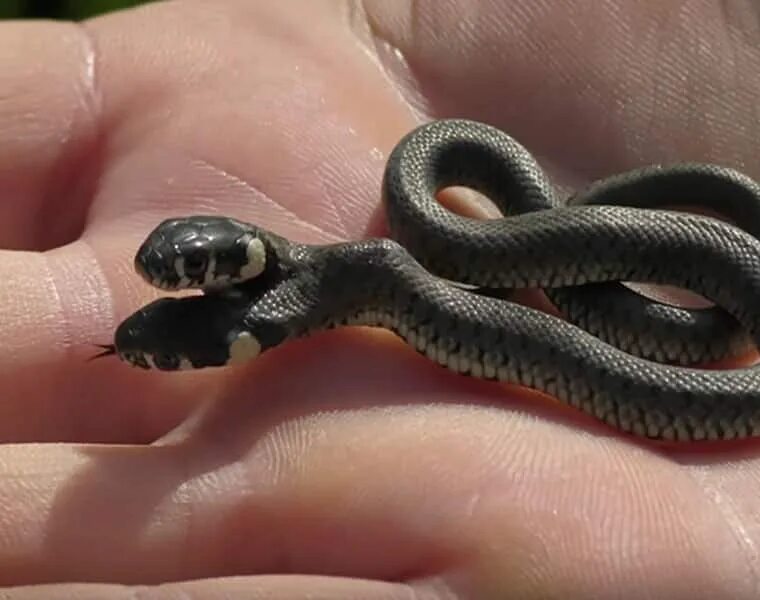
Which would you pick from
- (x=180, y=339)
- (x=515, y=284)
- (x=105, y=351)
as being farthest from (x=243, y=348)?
(x=515, y=284)

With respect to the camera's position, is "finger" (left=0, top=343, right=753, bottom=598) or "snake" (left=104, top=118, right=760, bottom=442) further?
"snake" (left=104, top=118, right=760, bottom=442)

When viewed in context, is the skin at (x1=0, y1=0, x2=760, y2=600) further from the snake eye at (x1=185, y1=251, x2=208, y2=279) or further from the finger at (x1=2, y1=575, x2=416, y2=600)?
the snake eye at (x1=185, y1=251, x2=208, y2=279)

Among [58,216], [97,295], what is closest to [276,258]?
[97,295]

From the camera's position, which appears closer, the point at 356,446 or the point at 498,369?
the point at 356,446

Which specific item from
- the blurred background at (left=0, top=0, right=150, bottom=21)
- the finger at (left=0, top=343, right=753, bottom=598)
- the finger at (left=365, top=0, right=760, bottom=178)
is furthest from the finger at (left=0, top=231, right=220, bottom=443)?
the blurred background at (left=0, top=0, right=150, bottom=21)

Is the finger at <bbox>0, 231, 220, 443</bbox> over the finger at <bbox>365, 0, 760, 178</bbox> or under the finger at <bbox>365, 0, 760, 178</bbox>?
under

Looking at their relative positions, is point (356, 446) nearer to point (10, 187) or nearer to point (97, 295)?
point (97, 295)

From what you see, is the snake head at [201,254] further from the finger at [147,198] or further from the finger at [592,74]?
the finger at [592,74]
